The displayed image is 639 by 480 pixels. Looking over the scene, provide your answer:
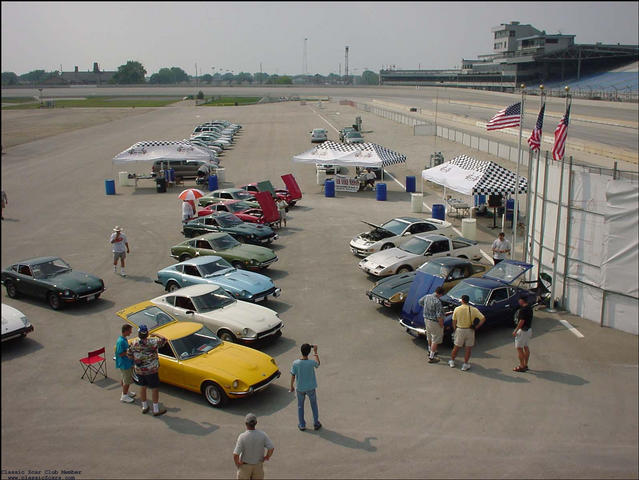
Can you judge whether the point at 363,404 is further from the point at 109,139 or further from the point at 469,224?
the point at 109,139

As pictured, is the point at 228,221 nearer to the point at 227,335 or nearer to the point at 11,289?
the point at 11,289

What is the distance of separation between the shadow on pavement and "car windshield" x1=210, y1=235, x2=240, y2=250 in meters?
9.85

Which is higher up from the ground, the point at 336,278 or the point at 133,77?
the point at 133,77

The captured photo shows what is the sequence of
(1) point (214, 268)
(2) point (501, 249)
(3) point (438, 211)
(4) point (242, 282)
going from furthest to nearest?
1. (3) point (438, 211)
2. (2) point (501, 249)
3. (1) point (214, 268)
4. (4) point (242, 282)

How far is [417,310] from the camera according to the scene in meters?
12.6

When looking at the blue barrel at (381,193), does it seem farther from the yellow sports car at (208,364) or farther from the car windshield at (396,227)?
the yellow sports car at (208,364)

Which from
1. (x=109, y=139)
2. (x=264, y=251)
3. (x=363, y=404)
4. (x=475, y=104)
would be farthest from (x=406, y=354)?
(x=475, y=104)

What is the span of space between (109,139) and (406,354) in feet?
189

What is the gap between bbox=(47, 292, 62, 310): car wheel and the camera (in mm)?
14688

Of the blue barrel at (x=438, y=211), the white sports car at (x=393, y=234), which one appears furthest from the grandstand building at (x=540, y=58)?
the white sports car at (x=393, y=234)

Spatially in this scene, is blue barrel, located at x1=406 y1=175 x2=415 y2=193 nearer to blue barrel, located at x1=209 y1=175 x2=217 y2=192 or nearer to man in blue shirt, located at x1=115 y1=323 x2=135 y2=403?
blue barrel, located at x1=209 y1=175 x2=217 y2=192

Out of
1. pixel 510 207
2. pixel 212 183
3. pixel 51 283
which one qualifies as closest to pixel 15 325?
pixel 51 283

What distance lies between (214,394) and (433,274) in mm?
6611

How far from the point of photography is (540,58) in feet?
330
